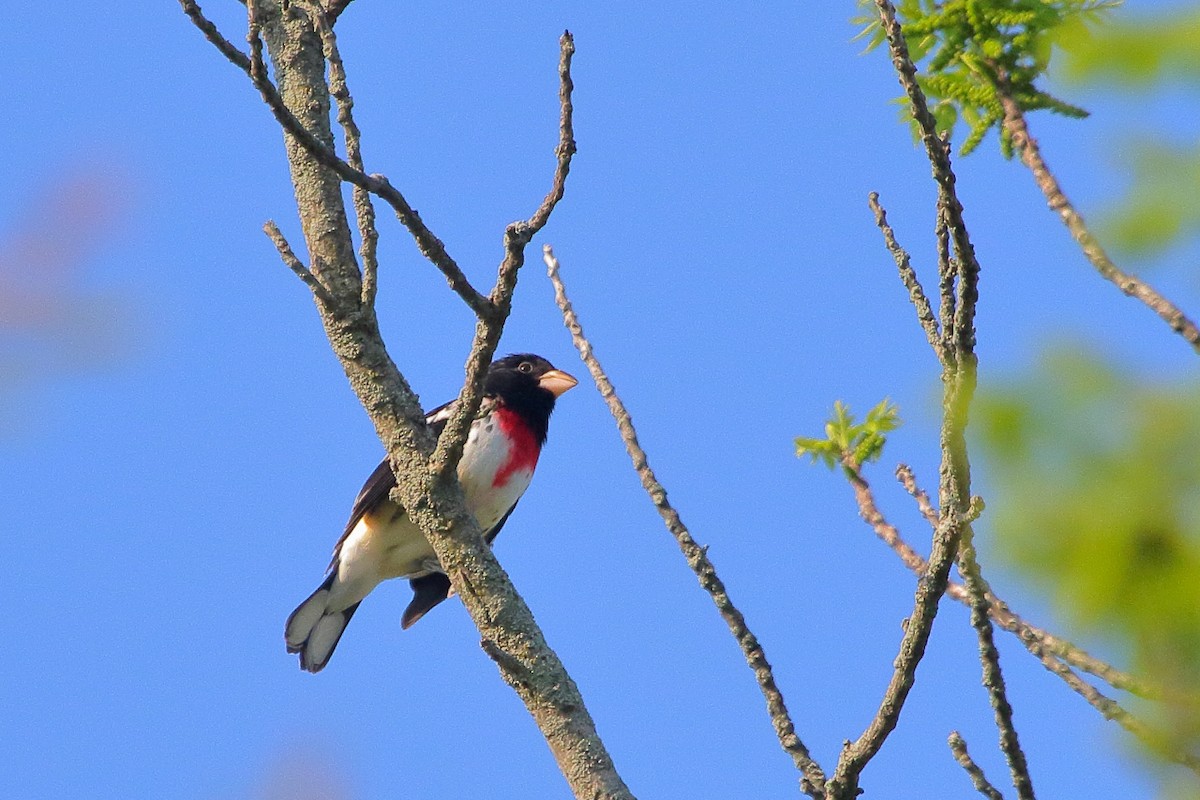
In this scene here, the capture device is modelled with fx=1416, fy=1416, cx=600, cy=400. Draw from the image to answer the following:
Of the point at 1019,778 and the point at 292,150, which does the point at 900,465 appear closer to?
the point at 1019,778

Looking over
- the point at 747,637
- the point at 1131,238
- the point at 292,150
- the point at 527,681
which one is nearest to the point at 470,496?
the point at 292,150

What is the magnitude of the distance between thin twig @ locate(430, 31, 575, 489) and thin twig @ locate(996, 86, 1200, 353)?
1.17 m

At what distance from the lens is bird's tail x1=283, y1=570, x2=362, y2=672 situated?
21.6 ft

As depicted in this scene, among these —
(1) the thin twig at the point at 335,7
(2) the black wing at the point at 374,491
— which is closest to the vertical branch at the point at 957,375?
(1) the thin twig at the point at 335,7

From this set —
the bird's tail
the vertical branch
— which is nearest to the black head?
the bird's tail

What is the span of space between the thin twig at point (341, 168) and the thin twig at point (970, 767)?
1.23 m

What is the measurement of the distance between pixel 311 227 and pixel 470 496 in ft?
9.39

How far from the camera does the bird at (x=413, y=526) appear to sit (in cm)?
630

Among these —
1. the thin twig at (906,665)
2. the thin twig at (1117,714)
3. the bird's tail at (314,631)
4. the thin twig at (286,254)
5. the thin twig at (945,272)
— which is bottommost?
the thin twig at (1117,714)

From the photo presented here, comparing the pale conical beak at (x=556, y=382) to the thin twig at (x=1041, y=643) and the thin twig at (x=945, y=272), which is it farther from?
the thin twig at (x=945, y=272)

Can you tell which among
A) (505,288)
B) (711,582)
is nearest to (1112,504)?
(711,582)

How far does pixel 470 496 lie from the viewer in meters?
6.39

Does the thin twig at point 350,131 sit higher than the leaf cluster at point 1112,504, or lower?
higher

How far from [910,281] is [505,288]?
0.81 metres
